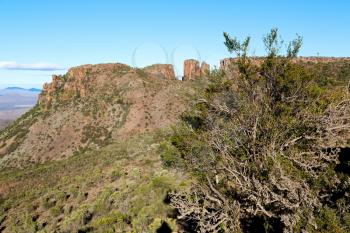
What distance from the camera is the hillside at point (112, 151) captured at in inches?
875

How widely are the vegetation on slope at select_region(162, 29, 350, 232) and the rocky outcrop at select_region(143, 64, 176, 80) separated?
100m

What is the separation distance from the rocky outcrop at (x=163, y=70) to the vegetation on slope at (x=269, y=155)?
100 metres

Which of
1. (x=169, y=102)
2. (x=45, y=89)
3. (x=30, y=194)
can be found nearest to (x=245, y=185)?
(x=30, y=194)

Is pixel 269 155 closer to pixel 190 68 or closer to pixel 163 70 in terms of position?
pixel 190 68

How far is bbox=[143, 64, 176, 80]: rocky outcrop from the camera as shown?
124 m

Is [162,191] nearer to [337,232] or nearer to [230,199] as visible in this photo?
[230,199]

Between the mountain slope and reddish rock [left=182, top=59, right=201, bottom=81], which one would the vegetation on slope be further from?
reddish rock [left=182, top=59, right=201, bottom=81]

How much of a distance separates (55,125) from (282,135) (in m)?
83.8

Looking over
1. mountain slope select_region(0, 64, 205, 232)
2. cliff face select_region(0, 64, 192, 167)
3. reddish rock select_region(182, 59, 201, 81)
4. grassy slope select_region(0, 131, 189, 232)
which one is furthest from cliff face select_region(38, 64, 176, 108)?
grassy slope select_region(0, 131, 189, 232)

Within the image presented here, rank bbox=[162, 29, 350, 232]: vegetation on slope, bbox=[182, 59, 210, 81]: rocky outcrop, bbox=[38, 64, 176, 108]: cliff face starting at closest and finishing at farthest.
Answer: bbox=[162, 29, 350, 232]: vegetation on slope
bbox=[38, 64, 176, 108]: cliff face
bbox=[182, 59, 210, 81]: rocky outcrop

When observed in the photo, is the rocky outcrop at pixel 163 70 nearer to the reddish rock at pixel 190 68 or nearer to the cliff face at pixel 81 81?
the reddish rock at pixel 190 68

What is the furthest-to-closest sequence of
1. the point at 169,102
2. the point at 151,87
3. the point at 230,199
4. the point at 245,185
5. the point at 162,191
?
the point at 151,87 < the point at 169,102 < the point at 162,191 < the point at 230,199 < the point at 245,185

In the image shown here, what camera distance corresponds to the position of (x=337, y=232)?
1170cm

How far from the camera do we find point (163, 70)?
412 feet
